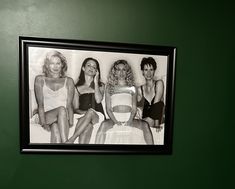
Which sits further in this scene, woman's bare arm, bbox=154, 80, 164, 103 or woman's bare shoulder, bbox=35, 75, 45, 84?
woman's bare arm, bbox=154, 80, 164, 103

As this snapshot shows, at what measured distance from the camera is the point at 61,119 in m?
1.17

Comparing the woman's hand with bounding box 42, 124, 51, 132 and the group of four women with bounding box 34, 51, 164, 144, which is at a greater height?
the group of four women with bounding box 34, 51, 164, 144

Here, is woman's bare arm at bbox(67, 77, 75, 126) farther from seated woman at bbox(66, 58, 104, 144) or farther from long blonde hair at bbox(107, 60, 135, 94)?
long blonde hair at bbox(107, 60, 135, 94)

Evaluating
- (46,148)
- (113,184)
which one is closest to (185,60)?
(113,184)

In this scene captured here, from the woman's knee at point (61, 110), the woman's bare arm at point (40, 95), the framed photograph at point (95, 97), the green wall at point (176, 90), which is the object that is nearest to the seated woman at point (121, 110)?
the framed photograph at point (95, 97)

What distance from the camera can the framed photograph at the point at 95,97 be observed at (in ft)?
3.73

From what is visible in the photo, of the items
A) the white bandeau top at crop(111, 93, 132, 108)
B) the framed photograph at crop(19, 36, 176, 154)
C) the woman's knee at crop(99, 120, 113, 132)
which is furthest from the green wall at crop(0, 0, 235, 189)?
the white bandeau top at crop(111, 93, 132, 108)

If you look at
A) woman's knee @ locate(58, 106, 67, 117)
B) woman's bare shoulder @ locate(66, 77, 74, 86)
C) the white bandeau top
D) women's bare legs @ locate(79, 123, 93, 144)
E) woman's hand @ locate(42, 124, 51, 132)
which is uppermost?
woman's bare shoulder @ locate(66, 77, 74, 86)

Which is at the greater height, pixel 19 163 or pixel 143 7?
pixel 143 7

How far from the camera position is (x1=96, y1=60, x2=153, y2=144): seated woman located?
1.21 metres

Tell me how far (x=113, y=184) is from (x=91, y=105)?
0.51 m

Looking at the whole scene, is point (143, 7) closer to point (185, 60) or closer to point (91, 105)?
point (185, 60)

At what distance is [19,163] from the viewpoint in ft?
3.77

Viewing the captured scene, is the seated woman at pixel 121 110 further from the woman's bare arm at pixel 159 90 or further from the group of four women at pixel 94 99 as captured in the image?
the woman's bare arm at pixel 159 90
